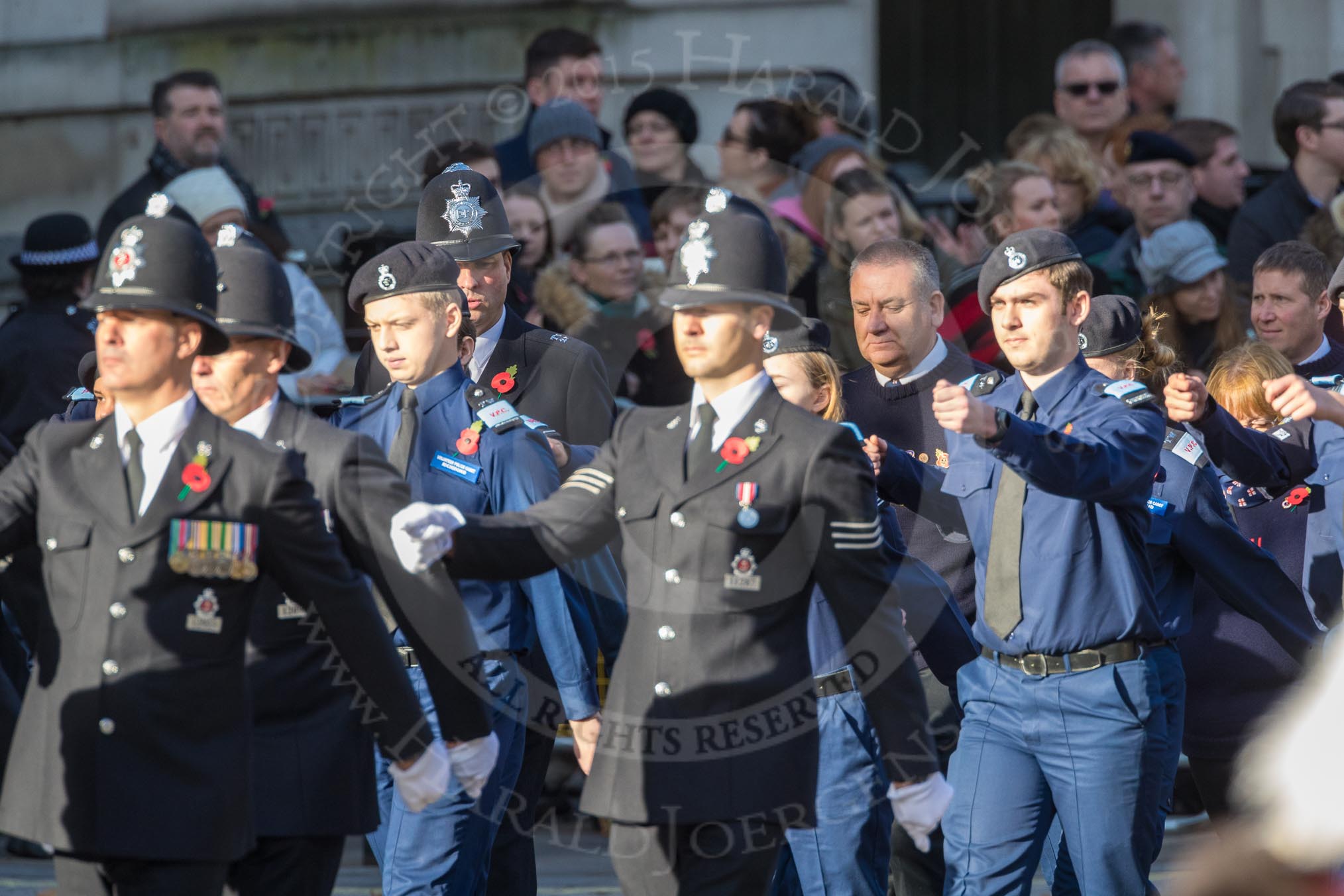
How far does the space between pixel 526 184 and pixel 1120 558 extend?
15.6 feet

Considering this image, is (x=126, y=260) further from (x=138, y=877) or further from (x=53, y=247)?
(x=53, y=247)

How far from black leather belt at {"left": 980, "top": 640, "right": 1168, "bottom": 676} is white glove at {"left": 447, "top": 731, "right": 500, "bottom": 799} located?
1537 millimetres

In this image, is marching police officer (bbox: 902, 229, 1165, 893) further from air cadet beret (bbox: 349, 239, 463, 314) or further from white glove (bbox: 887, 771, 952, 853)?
air cadet beret (bbox: 349, 239, 463, 314)

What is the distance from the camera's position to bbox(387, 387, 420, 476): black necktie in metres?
5.69

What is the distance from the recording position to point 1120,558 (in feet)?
18.3

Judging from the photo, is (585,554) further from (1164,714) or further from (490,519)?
(1164,714)

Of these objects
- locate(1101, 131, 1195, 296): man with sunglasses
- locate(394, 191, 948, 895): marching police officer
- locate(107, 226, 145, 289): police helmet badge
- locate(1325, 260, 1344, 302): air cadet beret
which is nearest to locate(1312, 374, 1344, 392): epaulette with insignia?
locate(1325, 260, 1344, 302): air cadet beret

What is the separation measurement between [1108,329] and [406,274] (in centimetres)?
211

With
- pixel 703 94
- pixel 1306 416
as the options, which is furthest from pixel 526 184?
pixel 1306 416

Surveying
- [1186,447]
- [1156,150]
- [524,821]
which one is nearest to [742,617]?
[524,821]

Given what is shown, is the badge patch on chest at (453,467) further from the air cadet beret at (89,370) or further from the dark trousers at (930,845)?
the air cadet beret at (89,370)

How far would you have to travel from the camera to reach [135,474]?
4.43 m

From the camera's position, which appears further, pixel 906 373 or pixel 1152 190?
pixel 1152 190

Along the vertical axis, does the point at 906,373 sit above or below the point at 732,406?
above
